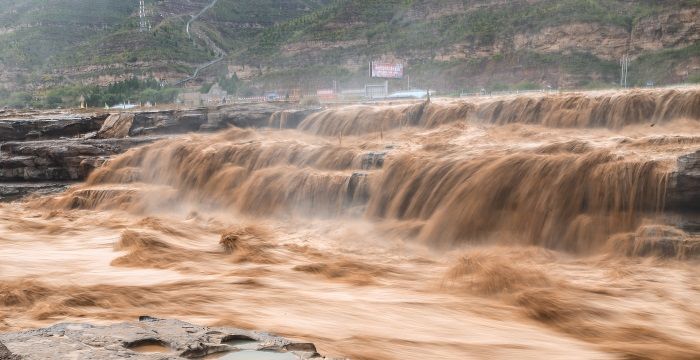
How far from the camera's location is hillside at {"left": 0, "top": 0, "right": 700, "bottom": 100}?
52.4m

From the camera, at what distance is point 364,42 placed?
69.6 metres

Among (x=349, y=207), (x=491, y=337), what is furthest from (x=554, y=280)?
(x=349, y=207)

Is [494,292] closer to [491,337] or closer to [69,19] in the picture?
[491,337]

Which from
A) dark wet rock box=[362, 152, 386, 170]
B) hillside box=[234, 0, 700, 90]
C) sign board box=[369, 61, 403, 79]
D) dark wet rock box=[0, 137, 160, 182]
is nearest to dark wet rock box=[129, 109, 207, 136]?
dark wet rock box=[0, 137, 160, 182]

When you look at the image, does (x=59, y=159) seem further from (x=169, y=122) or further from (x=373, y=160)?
(x=373, y=160)

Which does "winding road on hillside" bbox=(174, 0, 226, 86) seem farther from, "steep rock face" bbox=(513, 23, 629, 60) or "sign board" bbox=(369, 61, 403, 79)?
"steep rock face" bbox=(513, 23, 629, 60)

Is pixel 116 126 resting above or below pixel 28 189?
above

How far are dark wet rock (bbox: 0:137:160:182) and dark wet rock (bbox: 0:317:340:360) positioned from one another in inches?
542

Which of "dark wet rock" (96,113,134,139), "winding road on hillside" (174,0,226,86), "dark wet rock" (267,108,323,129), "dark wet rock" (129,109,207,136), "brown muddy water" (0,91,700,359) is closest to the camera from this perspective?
"brown muddy water" (0,91,700,359)

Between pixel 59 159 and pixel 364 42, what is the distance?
2140 inches

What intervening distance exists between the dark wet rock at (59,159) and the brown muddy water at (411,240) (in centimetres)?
164

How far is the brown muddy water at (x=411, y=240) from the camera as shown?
548cm

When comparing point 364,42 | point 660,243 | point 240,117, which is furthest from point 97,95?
point 660,243

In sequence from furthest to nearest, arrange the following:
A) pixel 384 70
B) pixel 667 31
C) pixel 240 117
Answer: pixel 667 31
pixel 384 70
pixel 240 117
